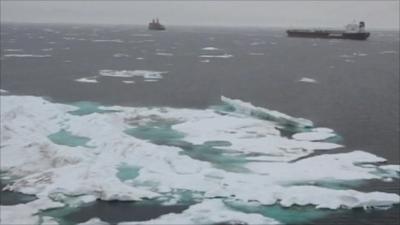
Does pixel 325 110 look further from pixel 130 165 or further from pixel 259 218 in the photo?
pixel 259 218

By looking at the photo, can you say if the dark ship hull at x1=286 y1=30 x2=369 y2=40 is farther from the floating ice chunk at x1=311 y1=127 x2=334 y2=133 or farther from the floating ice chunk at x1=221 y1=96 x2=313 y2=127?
the floating ice chunk at x1=311 y1=127 x2=334 y2=133

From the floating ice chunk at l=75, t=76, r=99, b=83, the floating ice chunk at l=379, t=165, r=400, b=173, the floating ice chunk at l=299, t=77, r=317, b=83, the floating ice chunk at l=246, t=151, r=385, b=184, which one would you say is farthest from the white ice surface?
the floating ice chunk at l=379, t=165, r=400, b=173

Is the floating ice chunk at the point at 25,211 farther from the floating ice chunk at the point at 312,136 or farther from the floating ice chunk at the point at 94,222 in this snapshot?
the floating ice chunk at the point at 312,136

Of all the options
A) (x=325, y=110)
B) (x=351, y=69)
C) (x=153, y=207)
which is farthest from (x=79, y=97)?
(x=351, y=69)

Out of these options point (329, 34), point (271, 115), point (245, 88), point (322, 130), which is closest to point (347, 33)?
point (329, 34)

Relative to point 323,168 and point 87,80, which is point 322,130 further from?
point 87,80

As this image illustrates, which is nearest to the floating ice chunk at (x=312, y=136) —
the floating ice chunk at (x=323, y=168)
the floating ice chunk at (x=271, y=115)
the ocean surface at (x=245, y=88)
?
the ocean surface at (x=245, y=88)

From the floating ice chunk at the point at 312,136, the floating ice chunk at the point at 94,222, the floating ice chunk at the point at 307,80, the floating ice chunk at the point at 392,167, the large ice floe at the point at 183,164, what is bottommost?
the floating ice chunk at the point at 94,222
